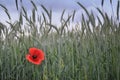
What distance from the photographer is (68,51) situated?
3.61 m

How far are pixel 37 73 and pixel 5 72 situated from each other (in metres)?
0.47

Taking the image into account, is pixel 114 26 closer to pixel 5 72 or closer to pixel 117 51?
pixel 117 51

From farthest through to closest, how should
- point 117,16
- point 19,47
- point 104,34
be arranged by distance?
point 19,47 < point 104,34 < point 117,16

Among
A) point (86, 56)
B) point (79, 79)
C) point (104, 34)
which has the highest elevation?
point (104, 34)

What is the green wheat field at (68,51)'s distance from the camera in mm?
3133

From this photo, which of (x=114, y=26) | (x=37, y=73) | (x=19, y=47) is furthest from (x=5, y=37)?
(x=114, y=26)

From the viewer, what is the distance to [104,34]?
11.1ft

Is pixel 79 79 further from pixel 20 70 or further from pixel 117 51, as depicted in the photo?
pixel 20 70

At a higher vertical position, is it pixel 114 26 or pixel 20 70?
pixel 114 26

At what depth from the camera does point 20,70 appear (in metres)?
3.50

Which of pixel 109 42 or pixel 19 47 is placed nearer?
pixel 109 42

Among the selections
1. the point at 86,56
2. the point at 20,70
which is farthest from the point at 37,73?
the point at 86,56

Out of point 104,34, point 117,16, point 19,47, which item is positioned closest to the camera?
point 117,16

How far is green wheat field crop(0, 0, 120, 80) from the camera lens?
3133 millimetres
